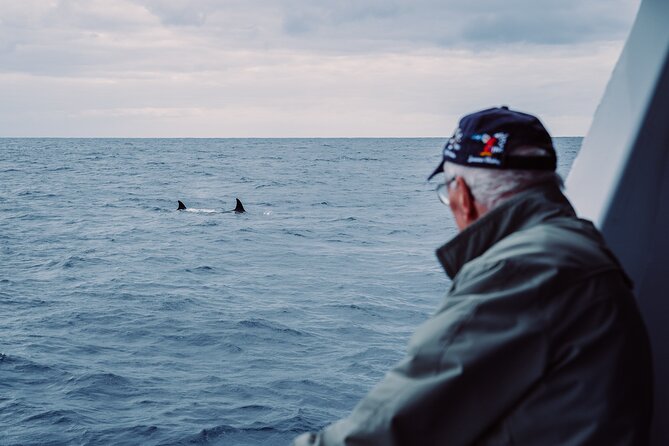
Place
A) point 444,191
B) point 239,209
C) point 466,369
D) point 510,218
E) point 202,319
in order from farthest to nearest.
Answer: point 239,209 < point 202,319 < point 444,191 < point 510,218 < point 466,369

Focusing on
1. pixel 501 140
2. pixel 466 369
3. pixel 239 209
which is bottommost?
pixel 239 209

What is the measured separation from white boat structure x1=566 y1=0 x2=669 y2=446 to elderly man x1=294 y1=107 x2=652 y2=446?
3.65ft

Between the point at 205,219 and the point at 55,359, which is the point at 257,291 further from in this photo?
the point at 205,219

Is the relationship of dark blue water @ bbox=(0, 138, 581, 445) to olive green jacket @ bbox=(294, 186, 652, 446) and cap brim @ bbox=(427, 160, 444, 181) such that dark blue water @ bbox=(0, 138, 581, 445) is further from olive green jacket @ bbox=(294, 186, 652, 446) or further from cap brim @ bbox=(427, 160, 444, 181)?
olive green jacket @ bbox=(294, 186, 652, 446)

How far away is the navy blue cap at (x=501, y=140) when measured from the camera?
Result: 1.79 meters

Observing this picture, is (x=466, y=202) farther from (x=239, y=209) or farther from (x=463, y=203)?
(x=239, y=209)

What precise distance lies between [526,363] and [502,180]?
45cm

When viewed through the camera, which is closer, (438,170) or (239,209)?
(438,170)

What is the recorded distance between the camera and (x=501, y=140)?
1.80m

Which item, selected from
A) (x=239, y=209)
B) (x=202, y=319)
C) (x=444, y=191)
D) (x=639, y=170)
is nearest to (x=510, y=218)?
(x=444, y=191)

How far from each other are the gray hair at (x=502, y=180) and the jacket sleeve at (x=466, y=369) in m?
0.30

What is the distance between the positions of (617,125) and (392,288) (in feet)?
50.7

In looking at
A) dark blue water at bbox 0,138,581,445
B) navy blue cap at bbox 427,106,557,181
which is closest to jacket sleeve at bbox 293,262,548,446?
navy blue cap at bbox 427,106,557,181

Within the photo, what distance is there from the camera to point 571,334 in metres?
1.51
